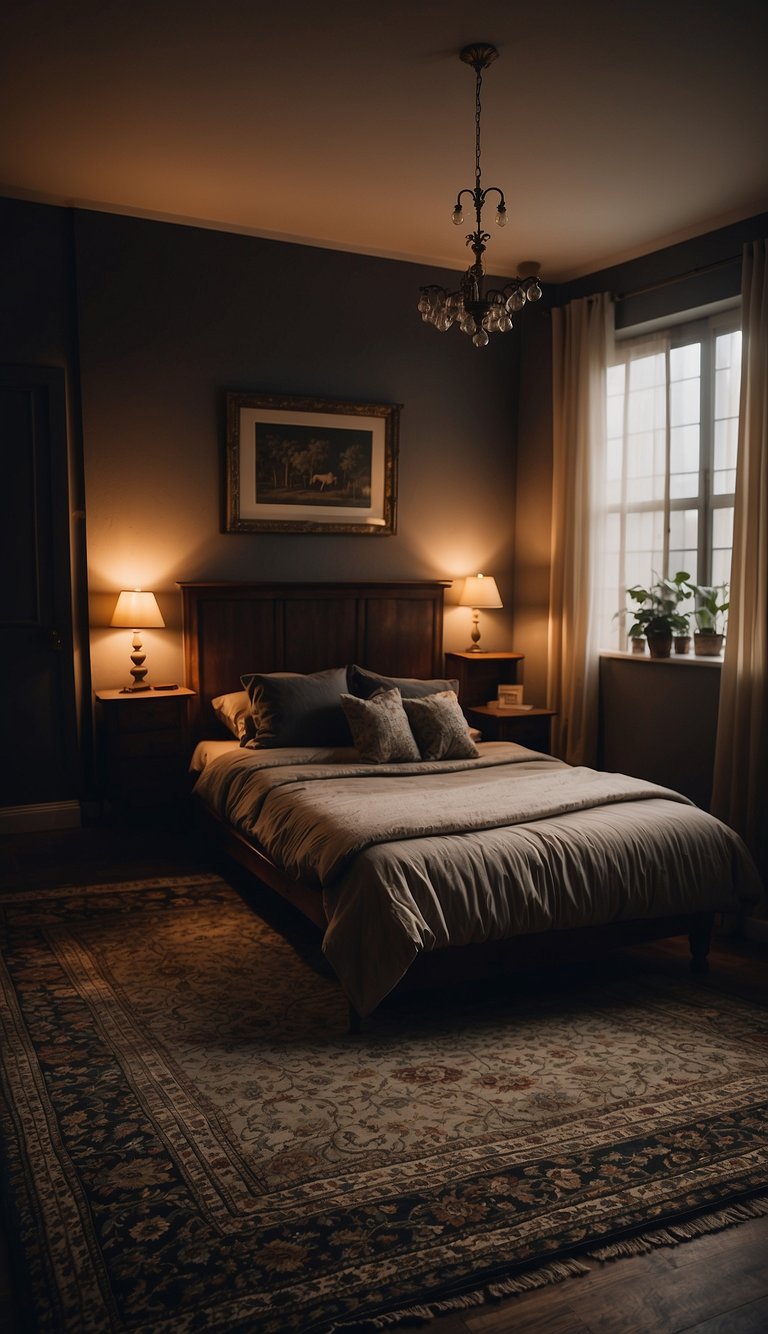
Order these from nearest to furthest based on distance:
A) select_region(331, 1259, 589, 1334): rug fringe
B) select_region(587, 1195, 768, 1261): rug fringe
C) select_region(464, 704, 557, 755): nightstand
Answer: select_region(331, 1259, 589, 1334): rug fringe, select_region(587, 1195, 768, 1261): rug fringe, select_region(464, 704, 557, 755): nightstand

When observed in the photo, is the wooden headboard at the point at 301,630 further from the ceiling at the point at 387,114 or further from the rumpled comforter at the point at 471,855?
the ceiling at the point at 387,114

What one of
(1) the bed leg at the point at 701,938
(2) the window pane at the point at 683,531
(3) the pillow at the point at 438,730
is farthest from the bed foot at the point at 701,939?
(2) the window pane at the point at 683,531

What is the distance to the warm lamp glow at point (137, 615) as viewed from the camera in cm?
489

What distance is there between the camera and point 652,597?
16.8 feet

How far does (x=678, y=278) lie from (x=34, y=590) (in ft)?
11.6

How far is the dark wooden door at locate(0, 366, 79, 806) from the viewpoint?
4820 millimetres

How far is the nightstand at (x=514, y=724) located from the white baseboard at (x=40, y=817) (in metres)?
2.17

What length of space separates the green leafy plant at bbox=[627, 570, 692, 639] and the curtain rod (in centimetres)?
145

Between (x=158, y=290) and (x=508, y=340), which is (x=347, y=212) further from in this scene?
(x=508, y=340)

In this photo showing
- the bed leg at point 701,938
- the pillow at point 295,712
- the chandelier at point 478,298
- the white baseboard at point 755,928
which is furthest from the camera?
the pillow at point 295,712

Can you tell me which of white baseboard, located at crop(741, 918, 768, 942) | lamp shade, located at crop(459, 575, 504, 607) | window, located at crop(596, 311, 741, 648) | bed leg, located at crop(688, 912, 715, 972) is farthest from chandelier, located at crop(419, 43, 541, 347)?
white baseboard, located at crop(741, 918, 768, 942)

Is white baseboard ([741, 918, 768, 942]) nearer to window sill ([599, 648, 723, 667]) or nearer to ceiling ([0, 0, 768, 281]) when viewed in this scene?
window sill ([599, 648, 723, 667])

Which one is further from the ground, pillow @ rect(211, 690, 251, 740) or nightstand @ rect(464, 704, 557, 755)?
pillow @ rect(211, 690, 251, 740)

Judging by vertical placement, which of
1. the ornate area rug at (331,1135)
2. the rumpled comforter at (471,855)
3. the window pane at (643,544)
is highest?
the window pane at (643,544)
